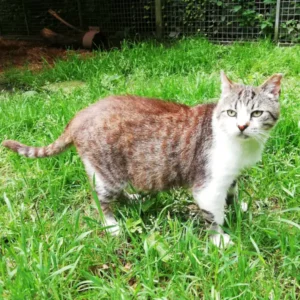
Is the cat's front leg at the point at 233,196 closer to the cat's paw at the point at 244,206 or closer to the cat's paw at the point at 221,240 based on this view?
the cat's paw at the point at 244,206

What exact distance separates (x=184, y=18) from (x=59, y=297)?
6.35m

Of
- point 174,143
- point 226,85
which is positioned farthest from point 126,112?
point 226,85

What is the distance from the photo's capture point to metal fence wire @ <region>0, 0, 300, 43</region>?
20.1 feet

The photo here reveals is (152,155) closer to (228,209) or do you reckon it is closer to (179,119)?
(179,119)

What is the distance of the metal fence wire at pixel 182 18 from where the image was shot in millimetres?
6141

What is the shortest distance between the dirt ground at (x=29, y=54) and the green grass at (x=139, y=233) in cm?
299

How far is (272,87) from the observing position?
2080mm

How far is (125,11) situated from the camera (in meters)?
7.79

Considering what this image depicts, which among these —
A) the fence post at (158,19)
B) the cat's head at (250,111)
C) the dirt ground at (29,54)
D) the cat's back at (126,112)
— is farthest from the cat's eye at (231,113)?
the fence post at (158,19)

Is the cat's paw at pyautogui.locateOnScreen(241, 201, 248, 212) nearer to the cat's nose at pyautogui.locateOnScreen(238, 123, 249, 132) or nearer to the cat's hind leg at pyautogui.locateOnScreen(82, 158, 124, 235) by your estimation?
the cat's nose at pyautogui.locateOnScreen(238, 123, 249, 132)

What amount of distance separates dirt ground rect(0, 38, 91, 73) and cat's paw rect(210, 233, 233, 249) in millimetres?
4898

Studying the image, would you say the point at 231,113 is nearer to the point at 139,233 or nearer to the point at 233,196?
the point at 233,196

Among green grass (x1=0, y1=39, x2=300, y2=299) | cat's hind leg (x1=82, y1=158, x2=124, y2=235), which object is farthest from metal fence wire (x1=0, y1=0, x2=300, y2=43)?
cat's hind leg (x1=82, y1=158, x2=124, y2=235)

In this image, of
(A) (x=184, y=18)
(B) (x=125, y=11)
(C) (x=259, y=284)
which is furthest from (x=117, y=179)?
(B) (x=125, y=11)
